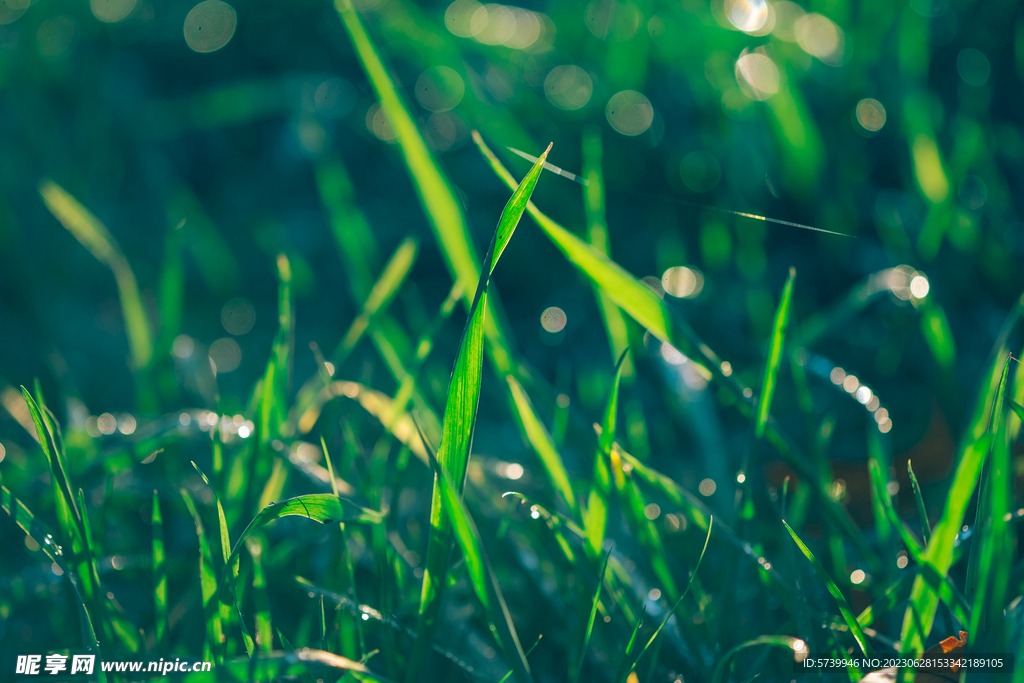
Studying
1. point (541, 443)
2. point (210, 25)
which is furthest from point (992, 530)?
point (210, 25)

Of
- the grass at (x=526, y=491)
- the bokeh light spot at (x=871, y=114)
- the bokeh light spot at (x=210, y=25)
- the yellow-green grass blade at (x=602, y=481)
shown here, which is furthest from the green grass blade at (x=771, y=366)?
the bokeh light spot at (x=210, y=25)

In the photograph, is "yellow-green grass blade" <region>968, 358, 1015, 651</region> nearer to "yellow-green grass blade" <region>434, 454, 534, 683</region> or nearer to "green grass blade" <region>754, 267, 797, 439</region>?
"green grass blade" <region>754, 267, 797, 439</region>

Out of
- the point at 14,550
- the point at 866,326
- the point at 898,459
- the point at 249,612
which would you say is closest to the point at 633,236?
the point at 866,326

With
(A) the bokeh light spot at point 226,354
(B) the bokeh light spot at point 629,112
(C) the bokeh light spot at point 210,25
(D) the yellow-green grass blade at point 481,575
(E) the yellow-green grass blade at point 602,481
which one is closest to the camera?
(D) the yellow-green grass blade at point 481,575

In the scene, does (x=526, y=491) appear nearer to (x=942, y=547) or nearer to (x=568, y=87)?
(x=942, y=547)

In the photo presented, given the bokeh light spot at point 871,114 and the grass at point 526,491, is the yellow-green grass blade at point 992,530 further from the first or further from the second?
the bokeh light spot at point 871,114

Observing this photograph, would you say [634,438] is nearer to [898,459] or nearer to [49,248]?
[898,459]
